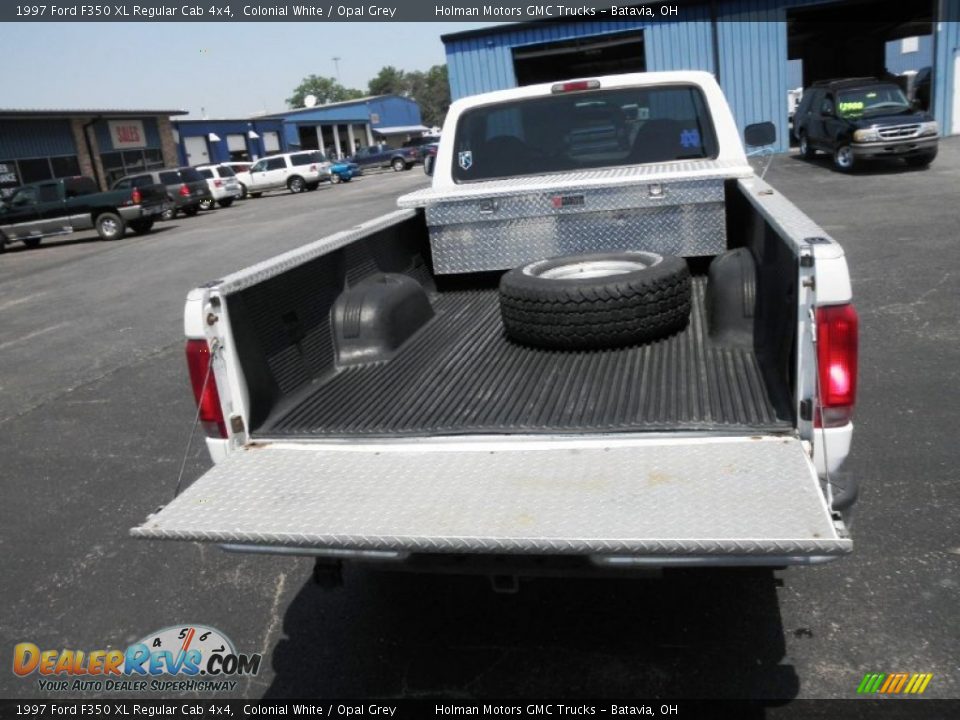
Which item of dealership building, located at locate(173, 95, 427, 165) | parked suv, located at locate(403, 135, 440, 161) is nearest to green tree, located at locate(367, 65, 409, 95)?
dealership building, located at locate(173, 95, 427, 165)

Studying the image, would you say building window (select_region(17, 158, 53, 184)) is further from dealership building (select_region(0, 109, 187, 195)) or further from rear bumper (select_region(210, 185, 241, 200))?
rear bumper (select_region(210, 185, 241, 200))

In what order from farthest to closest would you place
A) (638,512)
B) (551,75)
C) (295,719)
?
(551,75), (295,719), (638,512)

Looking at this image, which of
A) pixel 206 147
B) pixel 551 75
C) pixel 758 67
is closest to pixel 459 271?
pixel 758 67

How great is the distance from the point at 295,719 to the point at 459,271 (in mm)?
2669

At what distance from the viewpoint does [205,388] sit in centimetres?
280

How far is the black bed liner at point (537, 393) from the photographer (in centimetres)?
273

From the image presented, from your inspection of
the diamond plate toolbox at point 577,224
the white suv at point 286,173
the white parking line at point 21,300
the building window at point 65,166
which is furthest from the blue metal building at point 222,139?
the diamond plate toolbox at point 577,224

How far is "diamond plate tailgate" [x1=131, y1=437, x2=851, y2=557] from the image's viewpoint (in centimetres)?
200

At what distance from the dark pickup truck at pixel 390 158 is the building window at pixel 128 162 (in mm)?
10468

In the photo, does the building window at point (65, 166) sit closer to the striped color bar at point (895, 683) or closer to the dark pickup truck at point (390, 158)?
the dark pickup truck at point (390, 158)

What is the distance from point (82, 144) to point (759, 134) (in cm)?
3596

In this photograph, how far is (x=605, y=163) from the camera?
503cm

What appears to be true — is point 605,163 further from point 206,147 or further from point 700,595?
point 206,147

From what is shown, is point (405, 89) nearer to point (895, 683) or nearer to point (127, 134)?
point (127, 134)
